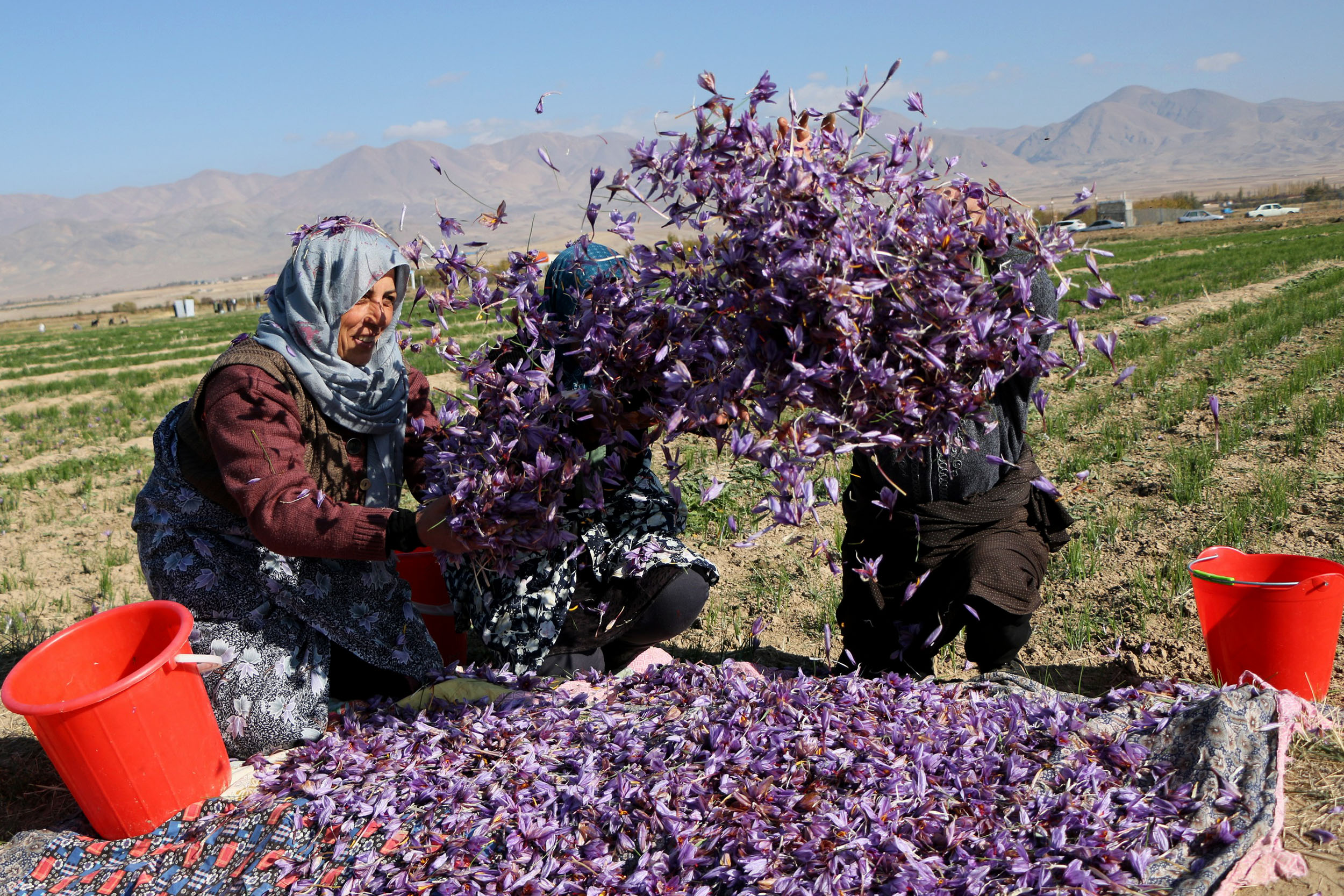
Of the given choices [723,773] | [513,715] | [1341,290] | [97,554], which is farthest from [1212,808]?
[1341,290]

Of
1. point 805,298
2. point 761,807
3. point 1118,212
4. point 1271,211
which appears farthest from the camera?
point 1118,212

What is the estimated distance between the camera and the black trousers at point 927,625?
2693 millimetres

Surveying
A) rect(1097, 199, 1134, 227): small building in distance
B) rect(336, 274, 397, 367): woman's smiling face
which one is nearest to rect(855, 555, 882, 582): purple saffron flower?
rect(336, 274, 397, 367): woman's smiling face

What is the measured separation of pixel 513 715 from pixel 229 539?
1.06 m

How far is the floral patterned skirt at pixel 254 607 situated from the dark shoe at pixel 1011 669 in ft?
6.01

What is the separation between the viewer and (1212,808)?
197 centimetres

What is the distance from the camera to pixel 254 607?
9.06 ft

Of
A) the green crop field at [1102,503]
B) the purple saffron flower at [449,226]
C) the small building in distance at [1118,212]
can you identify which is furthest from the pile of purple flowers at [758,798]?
the small building in distance at [1118,212]

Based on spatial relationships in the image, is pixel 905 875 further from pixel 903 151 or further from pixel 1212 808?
pixel 903 151

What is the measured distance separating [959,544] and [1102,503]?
2.12 m

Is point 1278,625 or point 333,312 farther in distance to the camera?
point 333,312

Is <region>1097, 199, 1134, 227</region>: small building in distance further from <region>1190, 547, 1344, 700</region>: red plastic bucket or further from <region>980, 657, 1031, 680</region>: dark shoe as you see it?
<region>1190, 547, 1344, 700</region>: red plastic bucket

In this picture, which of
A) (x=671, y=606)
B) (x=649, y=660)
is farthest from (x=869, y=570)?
(x=649, y=660)

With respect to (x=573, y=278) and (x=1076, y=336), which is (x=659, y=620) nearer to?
(x=573, y=278)
